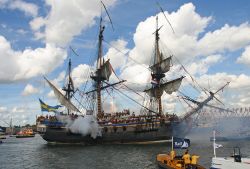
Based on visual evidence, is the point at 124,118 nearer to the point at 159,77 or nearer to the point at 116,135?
the point at 116,135

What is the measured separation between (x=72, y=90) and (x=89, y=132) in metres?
22.3

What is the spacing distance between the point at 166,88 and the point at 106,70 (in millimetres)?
17915

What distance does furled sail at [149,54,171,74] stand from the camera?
94.8 m

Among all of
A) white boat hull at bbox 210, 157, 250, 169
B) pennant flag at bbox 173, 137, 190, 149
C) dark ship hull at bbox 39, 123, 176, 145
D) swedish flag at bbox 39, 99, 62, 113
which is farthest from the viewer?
swedish flag at bbox 39, 99, 62, 113

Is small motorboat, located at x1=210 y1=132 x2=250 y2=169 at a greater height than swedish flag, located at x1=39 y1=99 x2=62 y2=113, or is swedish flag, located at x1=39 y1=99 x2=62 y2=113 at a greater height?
swedish flag, located at x1=39 y1=99 x2=62 y2=113

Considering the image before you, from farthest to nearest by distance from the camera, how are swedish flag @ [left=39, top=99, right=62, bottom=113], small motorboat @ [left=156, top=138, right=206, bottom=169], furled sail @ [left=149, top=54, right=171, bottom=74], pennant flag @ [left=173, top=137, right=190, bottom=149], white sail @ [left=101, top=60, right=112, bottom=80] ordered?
1. white sail @ [left=101, top=60, right=112, bottom=80]
2. furled sail @ [left=149, top=54, right=171, bottom=74]
3. swedish flag @ [left=39, top=99, right=62, bottom=113]
4. pennant flag @ [left=173, top=137, right=190, bottom=149]
5. small motorboat @ [left=156, top=138, right=206, bottom=169]

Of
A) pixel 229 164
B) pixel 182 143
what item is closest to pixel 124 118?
pixel 182 143

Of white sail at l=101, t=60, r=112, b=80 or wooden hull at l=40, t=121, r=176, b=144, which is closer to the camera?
wooden hull at l=40, t=121, r=176, b=144

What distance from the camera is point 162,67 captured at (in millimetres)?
95688

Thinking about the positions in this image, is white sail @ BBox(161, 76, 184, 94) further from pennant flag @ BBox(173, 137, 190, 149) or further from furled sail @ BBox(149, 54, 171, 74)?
pennant flag @ BBox(173, 137, 190, 149)

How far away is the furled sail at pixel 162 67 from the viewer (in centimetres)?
9480

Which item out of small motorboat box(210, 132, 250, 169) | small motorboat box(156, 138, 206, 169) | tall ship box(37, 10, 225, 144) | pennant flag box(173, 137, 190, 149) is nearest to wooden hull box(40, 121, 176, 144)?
tall ship box(37, 10, 225, 144)

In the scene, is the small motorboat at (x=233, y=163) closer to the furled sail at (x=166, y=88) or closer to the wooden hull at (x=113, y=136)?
the wooden hull at (x=113, y=136)

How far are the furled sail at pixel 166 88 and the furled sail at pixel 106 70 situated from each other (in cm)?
1237
